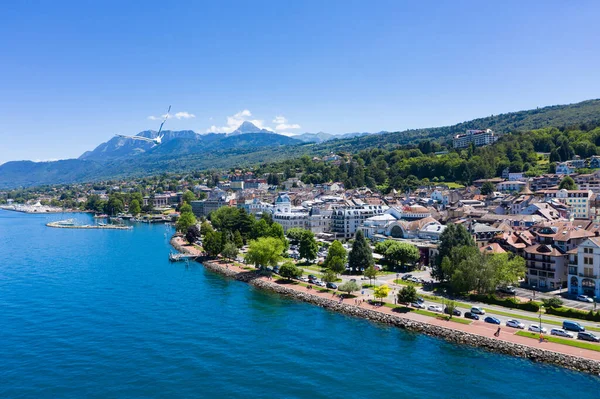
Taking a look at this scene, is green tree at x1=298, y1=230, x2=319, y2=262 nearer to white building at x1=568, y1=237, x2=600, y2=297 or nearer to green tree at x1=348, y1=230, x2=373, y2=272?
green tree at x1=348, y1=230, x2=373, y2=272

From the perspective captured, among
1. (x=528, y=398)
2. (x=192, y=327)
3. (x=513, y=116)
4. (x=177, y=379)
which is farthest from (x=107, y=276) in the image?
(x=513, y=116)

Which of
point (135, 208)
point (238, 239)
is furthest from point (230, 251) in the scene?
point (135, 208)

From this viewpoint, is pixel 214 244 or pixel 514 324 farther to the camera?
pixel 214 244

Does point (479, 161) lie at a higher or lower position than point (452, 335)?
higher

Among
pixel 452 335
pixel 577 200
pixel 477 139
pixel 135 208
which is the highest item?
pixel 477 139

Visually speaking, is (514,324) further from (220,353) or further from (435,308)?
(220,353)

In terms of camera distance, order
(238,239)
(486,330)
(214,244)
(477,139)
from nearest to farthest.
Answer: (486,330) → (214,244) → (238,239) → (477,139)

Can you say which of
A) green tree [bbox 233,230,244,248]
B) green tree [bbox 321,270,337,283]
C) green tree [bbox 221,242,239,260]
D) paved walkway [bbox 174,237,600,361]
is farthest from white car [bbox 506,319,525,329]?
green tree [bbox 233,230,244,248]
